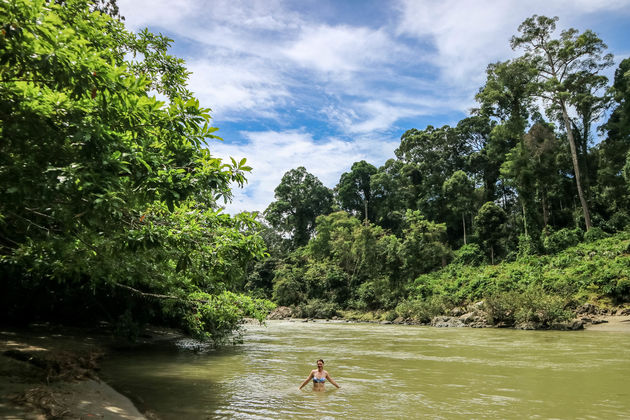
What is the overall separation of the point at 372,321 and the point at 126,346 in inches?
917

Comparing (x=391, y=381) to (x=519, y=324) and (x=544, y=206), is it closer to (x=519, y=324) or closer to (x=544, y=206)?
(x=519, y=324)

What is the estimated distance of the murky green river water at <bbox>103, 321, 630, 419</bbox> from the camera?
678 cm

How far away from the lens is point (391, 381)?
30.8 feet

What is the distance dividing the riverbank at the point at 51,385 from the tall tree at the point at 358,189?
159 feet

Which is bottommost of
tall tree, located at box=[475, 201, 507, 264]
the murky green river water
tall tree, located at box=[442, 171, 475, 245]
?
the murky green river water

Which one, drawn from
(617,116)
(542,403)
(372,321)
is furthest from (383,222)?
(542,403)

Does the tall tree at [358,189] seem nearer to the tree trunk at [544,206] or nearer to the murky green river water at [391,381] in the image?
the tree trunk at [544,206]

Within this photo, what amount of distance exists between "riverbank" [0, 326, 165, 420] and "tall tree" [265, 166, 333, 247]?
168 feet

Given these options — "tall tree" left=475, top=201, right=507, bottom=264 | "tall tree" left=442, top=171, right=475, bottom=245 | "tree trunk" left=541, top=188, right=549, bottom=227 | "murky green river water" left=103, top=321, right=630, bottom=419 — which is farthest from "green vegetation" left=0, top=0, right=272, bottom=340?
"tall tree" left=442, top=171, right=475, bottom=245

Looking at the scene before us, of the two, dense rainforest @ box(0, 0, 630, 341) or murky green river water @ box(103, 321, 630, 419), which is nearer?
dense rainforest @ box(0, 0, 630, 341)

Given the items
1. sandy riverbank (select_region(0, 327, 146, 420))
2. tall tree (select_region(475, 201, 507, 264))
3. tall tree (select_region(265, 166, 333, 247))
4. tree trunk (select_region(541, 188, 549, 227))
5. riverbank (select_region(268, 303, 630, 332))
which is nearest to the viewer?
sandy riverbank (select_region(0, 327, 146, 420))

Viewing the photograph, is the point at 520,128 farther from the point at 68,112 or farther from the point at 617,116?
the point at 68,112

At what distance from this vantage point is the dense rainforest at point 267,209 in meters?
3.87

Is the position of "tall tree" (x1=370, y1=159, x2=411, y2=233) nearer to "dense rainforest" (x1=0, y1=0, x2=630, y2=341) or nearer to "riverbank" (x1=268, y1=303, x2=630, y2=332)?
"dense rainforest" (x1=0, y1=0, x2=630, y2=341)
